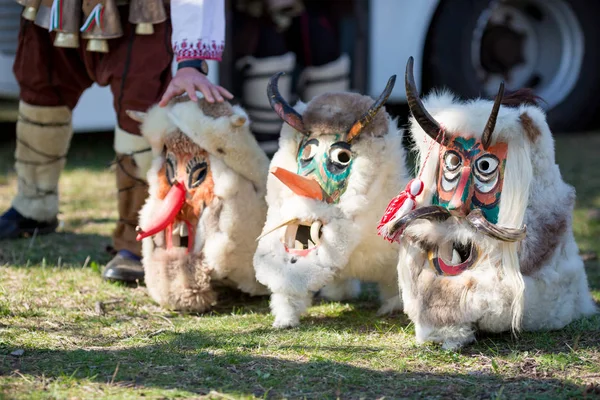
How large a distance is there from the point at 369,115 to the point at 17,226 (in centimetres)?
190

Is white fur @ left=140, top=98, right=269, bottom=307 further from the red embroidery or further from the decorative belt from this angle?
the decorative belt

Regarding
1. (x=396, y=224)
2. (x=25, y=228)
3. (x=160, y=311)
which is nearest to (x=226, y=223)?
(x=160, y=311)

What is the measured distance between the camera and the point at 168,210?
110 inches

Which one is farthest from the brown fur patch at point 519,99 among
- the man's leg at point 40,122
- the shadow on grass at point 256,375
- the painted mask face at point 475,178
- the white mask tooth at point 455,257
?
the man's leg at point 40,122

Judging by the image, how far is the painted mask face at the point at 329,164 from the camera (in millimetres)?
2654

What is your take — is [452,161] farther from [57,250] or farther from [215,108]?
[57,250]

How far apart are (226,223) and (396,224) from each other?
0.65 meters

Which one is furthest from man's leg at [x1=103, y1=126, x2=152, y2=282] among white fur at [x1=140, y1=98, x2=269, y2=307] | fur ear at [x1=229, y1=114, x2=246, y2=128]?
fur ear at [x1=229, y1=114, x2=246, y2=128]

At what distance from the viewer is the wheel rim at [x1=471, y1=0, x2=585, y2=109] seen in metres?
6.20

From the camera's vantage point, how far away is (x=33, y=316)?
274 centimetres

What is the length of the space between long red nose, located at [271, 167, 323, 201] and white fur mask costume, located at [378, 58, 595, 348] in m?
0.31

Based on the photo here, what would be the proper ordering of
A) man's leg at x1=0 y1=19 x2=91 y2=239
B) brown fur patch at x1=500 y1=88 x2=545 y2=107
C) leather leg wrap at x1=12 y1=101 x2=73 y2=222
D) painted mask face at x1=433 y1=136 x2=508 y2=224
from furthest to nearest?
leather leg wrap at x1=12 y1=101 x2=73 y2=222
man's leg at x1=0 y1=19 x2=91 y2=239
brown fur patch at x1=500 y1=88 x2=545 y2=107
painted mask face at x1=433 y1=136 x2=508 y2=224

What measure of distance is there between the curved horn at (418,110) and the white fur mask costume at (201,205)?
0.64 meters

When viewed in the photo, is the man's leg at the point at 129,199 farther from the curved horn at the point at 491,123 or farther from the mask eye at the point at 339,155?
the curved horn at the point at 491,123
